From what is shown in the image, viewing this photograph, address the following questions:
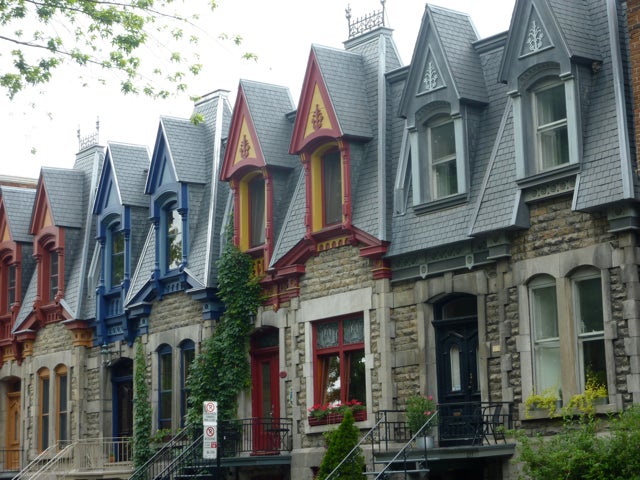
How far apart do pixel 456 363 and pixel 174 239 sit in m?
10.4

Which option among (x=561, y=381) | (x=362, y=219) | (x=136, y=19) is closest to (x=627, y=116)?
(x=561, y=381)

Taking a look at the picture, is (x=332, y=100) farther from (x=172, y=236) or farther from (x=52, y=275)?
(x=52, y=275)

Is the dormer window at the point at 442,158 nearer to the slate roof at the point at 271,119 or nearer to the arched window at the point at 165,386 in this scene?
the slate roof at the point at 271,119

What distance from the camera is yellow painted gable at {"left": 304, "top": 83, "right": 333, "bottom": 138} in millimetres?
27359

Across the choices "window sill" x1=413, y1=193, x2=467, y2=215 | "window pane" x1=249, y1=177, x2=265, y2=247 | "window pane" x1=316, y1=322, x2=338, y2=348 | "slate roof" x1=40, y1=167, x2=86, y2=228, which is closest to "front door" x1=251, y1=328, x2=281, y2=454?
"window pane" x1=316, y1=322, x2=338, y2=348

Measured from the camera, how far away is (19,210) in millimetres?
39781

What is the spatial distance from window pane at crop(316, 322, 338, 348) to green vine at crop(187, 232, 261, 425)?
2.23m

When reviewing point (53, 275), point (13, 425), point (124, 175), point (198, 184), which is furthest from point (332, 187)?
point (13, 425)

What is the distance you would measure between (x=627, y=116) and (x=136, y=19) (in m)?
8.10

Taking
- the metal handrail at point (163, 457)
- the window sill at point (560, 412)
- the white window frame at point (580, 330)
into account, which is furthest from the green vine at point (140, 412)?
the white window frame at point (580, 330)

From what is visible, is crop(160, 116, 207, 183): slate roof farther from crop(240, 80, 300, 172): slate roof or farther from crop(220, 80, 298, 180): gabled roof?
crop(240, 80, 300, 172): slate roof

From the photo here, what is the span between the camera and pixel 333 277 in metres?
27.0

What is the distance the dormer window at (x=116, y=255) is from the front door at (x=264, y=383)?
646 cm

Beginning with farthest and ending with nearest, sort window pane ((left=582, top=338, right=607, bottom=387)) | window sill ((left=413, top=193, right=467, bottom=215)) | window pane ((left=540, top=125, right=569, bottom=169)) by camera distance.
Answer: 1. window sill ((left=413, top=193, right=467, bottom=215))
2. window pane ((left=540, top=125, right=569, bottom=169))
3. window pane ((left=582, top=338, right=607, bottom=387))
